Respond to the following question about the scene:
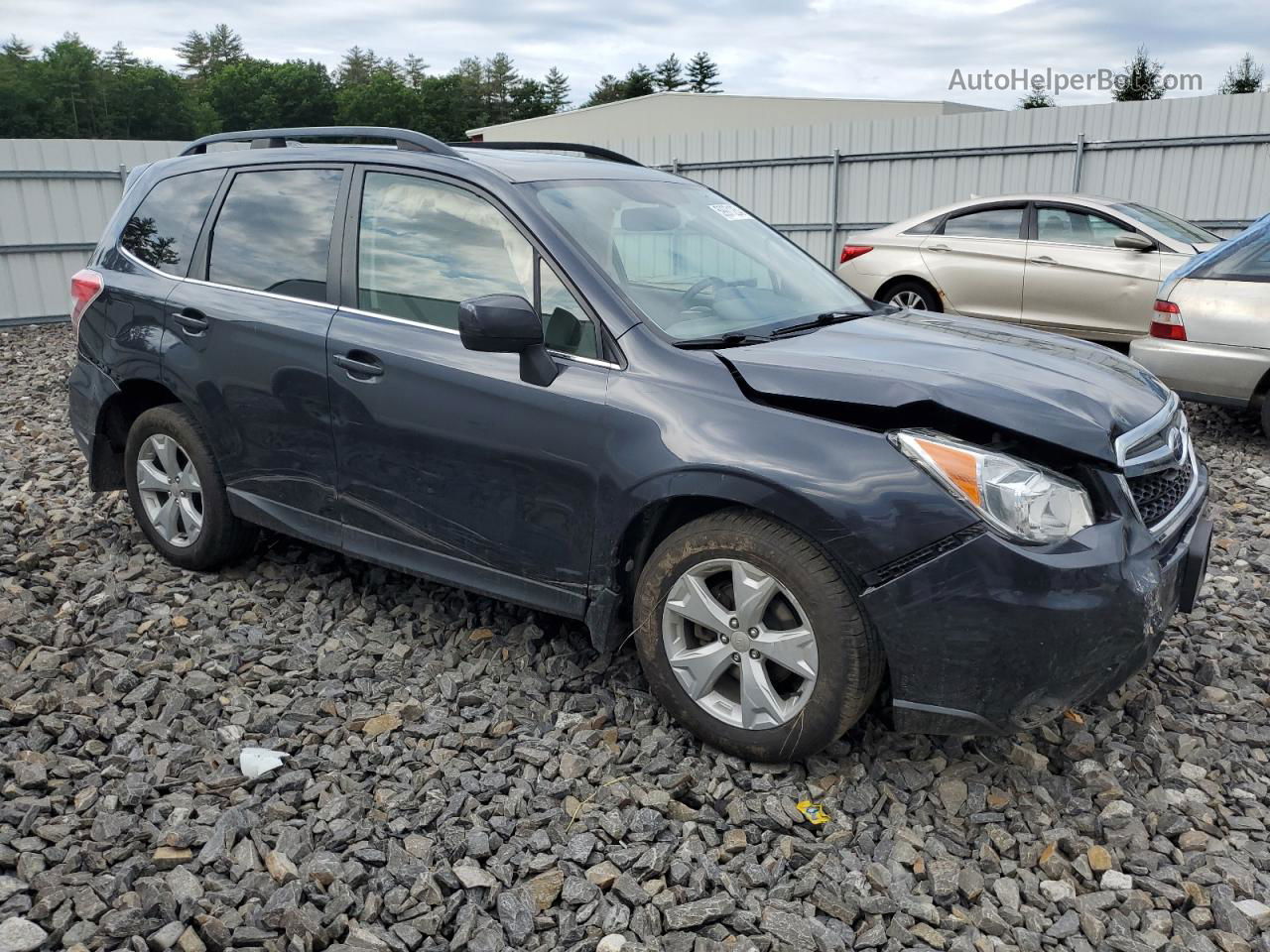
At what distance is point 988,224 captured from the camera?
994 centimetres

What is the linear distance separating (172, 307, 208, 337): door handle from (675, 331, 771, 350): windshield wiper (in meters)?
2.12

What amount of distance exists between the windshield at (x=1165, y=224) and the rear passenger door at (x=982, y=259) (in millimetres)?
929

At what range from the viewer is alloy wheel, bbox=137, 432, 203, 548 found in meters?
4.41

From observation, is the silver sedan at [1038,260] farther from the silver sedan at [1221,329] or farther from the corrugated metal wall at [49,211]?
the corrugated metal wall at [49,211]

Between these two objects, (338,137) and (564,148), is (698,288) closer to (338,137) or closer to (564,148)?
(564,148)

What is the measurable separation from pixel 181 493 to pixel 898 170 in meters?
12.0

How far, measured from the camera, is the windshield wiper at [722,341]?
314 centimetres

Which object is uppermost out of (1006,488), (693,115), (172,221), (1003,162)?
(693,115)

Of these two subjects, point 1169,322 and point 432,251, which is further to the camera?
point 1169,322

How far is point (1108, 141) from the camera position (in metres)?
12.5

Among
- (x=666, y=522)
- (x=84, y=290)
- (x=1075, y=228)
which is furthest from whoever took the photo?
(x=1075, y=228)

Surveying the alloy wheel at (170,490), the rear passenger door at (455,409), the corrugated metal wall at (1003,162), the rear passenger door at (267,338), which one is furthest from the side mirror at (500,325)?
the corrugated metal wall at (1003,162)

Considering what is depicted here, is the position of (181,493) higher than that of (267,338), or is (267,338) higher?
(267,338)

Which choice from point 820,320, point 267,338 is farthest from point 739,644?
point 267,338
